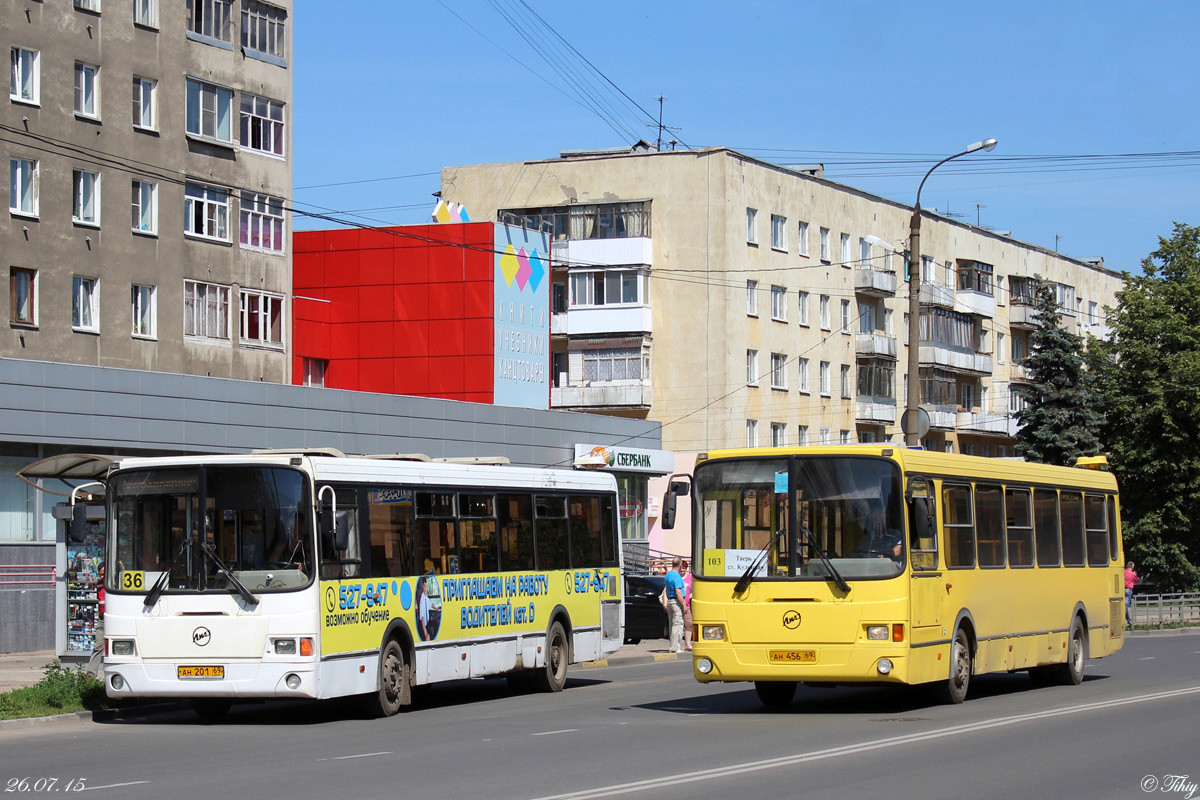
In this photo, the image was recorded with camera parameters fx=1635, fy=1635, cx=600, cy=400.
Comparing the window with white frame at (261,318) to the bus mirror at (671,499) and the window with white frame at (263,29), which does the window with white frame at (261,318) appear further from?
the bus mirror at (671,499)

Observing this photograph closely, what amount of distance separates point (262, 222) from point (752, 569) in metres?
30.4

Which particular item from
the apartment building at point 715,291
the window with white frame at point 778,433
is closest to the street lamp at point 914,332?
the apartment building at point 715,291

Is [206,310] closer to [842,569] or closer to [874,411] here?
[842,569]

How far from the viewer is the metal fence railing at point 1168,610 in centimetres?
4719

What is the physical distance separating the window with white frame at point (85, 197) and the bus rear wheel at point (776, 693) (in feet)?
83.6

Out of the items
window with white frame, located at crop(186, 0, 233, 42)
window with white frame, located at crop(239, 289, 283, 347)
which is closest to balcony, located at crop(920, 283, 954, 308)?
window with white frame, located at crop(239, 289, 283, 347)

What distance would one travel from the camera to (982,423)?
83.1m

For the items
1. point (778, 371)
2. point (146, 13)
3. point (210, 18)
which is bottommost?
point (778, 371)

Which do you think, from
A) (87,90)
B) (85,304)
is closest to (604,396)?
(85,304)

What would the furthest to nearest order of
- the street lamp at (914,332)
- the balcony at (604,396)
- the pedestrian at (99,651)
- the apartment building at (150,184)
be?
1. the balcony at (604,396)
2. the apartment building at (150,184)
3. the street lamp at (914,332)
4. the pedestrian at (99,651)

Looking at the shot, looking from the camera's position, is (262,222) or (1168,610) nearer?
(262,222)

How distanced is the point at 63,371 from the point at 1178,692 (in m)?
22.3

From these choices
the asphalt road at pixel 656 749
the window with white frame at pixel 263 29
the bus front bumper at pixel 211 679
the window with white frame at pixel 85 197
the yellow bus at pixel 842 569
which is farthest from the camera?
the window with white frame at pixel 263 29

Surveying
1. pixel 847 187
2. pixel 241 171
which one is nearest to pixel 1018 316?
pixel 847 187
